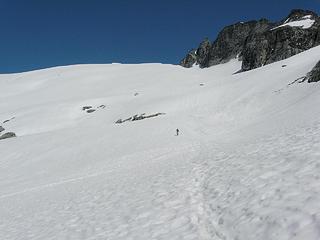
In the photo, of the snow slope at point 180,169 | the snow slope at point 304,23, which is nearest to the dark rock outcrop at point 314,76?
the snow slope at point 180,169

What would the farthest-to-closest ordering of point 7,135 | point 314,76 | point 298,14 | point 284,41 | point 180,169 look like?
point 298,14 → point 284,41 → point 7,135 → point 314,76 → point 180,169

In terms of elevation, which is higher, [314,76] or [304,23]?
[304,23]

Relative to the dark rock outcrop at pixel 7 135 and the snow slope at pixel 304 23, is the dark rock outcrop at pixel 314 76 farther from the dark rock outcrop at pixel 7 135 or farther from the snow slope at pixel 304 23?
the snow slope at pixel 304 23

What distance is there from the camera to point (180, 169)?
1739 cm

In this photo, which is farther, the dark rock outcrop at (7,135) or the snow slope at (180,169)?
the dark rock outcrop at (7,135)

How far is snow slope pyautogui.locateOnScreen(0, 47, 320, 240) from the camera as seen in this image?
29.3ft

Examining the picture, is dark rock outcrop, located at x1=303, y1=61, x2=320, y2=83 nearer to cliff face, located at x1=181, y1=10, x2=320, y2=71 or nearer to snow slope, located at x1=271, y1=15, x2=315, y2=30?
cliff face, located at x1=181, y1=10, x2=320, y2=71

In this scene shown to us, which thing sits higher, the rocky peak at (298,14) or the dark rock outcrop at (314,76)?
the rocky peak at (298,14)

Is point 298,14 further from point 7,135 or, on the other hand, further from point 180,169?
point 180,169

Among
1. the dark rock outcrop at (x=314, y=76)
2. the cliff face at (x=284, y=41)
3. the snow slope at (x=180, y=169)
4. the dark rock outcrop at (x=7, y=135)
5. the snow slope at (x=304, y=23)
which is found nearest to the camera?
the snow slope at (x=180, y=169)

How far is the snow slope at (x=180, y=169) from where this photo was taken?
8.95m

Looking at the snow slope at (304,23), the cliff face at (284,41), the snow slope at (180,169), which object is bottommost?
the snow slope at (180,169)

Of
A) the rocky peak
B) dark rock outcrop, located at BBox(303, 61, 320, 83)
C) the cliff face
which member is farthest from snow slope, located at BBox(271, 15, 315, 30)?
dark rock outcrop, located at BBox(303, 61, 320, 83)

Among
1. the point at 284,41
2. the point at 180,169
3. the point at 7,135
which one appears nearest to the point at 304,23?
the point at 284,41
